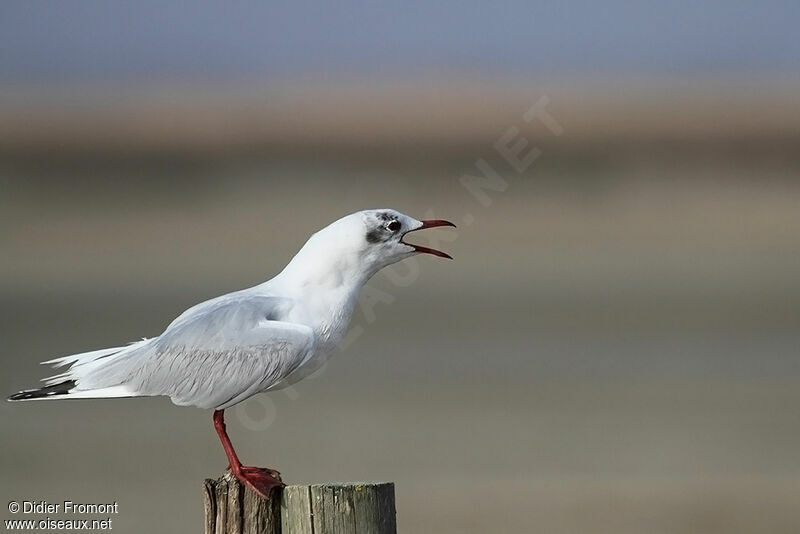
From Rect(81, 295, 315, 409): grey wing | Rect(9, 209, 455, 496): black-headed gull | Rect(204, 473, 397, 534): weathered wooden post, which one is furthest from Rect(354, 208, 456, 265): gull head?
Rect(204, 473, 397, 534): weathered wooden post

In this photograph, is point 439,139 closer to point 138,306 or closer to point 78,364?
point 138,306

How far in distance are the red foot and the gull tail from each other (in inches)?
20.9

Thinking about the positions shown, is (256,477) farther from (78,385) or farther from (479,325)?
(479,325)

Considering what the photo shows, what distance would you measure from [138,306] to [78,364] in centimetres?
1444

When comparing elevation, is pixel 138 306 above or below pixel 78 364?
above

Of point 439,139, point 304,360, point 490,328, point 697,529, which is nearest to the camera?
point 304,360

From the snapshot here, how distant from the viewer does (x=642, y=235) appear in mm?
25109

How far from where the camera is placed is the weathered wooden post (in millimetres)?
5363

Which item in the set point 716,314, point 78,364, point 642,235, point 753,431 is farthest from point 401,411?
point 642,235

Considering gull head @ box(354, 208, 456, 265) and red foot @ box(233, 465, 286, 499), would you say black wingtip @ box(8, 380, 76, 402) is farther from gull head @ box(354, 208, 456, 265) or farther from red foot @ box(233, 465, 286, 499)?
gull head @ box(354, 208, 456, 265)

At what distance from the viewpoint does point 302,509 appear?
17.8 feet

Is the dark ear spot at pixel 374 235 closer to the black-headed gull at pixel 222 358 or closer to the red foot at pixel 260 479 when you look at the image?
the black-headed gull at pixel 222 358

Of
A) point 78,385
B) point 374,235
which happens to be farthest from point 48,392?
point 374,235

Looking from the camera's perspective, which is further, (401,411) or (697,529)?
(401,411)
